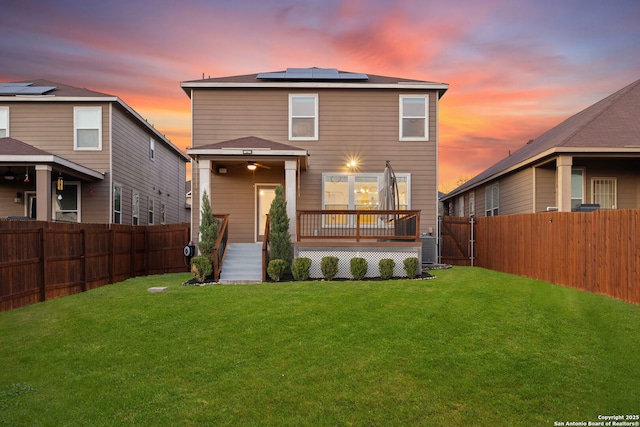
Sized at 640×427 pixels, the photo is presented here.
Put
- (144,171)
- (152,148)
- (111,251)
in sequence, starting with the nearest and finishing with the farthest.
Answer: (111,251), (144,171), (152,148)

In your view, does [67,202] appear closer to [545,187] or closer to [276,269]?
[276,269]

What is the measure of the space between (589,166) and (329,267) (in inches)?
424

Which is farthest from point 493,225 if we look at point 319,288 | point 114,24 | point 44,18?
point 44,18

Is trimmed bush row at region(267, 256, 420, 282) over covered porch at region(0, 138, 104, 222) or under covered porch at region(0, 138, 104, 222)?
under

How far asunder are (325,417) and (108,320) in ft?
16.5

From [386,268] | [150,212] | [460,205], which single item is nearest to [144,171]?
[150,212]

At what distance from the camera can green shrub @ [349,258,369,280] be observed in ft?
38.4

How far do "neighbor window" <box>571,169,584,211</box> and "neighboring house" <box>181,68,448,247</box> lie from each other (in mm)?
5055

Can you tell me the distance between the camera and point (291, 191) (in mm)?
13281

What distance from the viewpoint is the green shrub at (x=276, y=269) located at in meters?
11.5

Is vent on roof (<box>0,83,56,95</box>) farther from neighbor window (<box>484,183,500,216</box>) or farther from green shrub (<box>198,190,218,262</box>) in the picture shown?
neighbor window (<box>484,183,500,216</box>)

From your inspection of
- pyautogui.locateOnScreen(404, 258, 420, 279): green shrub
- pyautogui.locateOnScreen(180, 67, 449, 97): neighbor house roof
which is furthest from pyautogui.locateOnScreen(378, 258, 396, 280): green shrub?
pyautogui.locateOnScreen(180, 67, 449, 97): neighbor house roof

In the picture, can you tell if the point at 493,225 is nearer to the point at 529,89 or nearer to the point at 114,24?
the point at 529,89

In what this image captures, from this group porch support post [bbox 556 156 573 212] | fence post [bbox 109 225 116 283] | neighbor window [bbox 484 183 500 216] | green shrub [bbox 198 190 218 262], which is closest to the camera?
green shrub [bbox 198 190 218 262]
